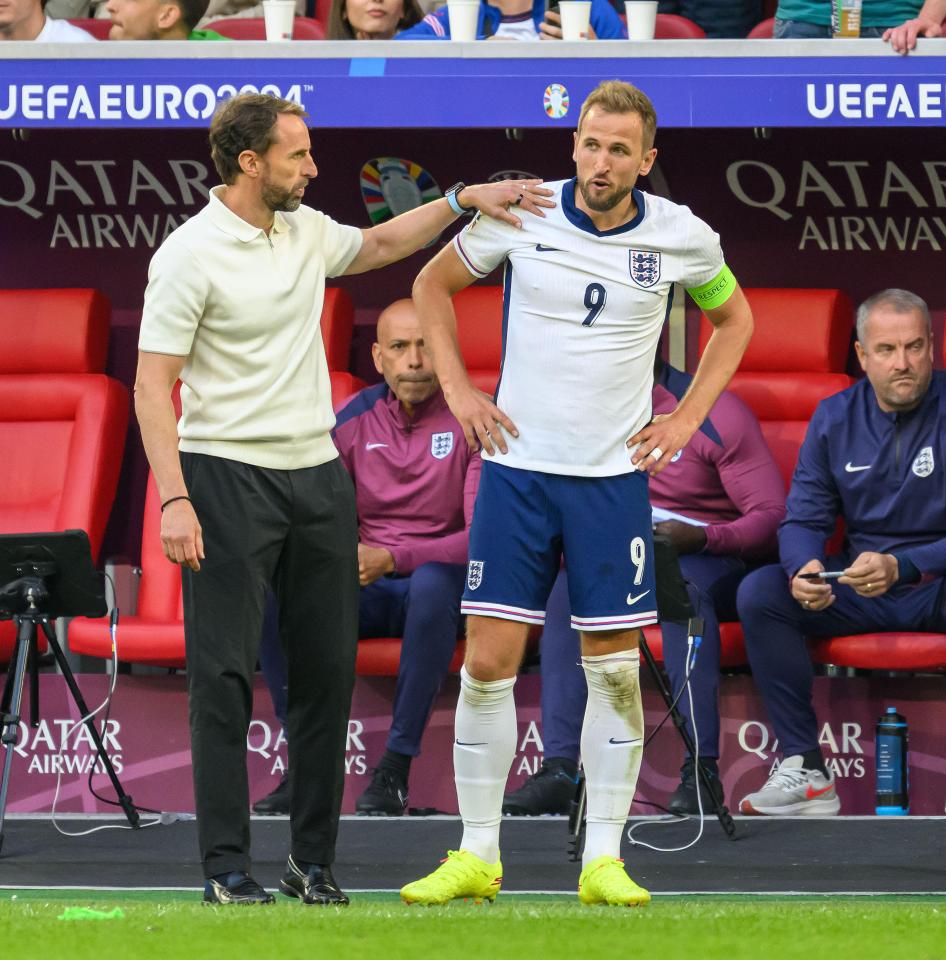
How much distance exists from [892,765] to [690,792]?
0.64 metres

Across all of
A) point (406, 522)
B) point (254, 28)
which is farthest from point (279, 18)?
point (406, 522)

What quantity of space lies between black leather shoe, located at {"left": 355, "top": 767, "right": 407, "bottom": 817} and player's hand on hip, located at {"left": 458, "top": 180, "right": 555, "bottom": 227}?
81.6 inches

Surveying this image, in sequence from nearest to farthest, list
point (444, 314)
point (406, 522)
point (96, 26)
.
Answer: point (444, 314) → point (406, 522) → point (96, 26)

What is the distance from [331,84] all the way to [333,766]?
2.53 meters

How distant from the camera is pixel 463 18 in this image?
18.9 ft

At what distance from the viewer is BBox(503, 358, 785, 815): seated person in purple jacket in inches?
212

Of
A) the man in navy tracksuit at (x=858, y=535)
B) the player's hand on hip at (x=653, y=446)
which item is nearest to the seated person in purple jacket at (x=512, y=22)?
the man in navy tracksuit at (x=858, y=535)

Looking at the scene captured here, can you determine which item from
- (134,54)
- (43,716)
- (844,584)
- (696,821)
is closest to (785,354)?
A: (844,584)

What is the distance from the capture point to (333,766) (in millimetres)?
3980

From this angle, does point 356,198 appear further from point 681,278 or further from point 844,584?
point 681,278

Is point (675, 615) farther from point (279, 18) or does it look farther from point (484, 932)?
point (279, 18)

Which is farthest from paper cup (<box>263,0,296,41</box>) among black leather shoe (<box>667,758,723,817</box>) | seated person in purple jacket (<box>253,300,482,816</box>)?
black leather shoe (<box>667,758,723,817</box>)

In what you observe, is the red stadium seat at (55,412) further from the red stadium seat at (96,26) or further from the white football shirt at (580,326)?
the white football shirt at (580,326)

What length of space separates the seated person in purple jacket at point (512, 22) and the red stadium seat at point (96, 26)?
48.9 inches
